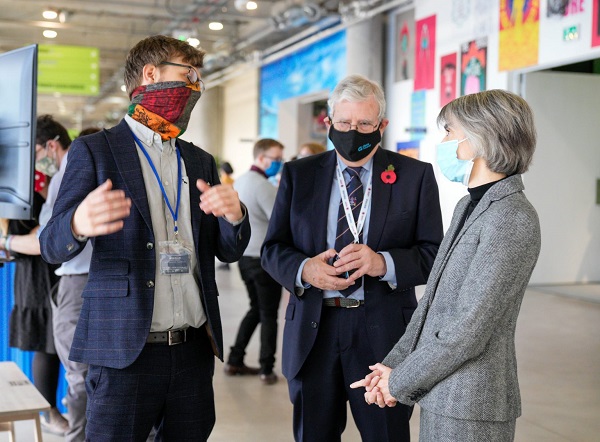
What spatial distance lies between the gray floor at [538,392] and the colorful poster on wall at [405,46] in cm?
552

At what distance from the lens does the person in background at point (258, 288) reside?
577 centimetres

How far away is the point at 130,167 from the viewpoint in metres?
2.20

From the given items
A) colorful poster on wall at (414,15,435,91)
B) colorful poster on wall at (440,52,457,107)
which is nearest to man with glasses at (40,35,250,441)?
colorful poster on wall at (440,52,457,107)

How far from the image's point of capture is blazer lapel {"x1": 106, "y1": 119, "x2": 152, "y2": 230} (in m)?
2.18

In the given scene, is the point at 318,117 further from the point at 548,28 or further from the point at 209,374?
the point at 209,374

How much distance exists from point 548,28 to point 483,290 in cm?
799

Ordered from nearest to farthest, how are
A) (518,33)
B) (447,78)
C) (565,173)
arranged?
(518,33) < (565,173) < (447,78)

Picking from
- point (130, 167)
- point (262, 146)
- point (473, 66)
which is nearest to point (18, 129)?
point (130, 167)

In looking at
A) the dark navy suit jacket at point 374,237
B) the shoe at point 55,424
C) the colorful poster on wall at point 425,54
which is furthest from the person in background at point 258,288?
the colorful poster on wall at point 425,54

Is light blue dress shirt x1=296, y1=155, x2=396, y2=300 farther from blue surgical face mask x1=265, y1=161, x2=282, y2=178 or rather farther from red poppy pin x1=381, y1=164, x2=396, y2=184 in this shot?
blue surgical face mask x1=265, y1=161, x2=282, y2=178

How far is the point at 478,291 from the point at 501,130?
16.4 inches

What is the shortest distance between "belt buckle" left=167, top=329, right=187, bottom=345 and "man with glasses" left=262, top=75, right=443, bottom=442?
540 mm

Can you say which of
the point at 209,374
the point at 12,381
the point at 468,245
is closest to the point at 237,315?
the point at 12,381

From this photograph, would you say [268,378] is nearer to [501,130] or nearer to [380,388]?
[380,388]
